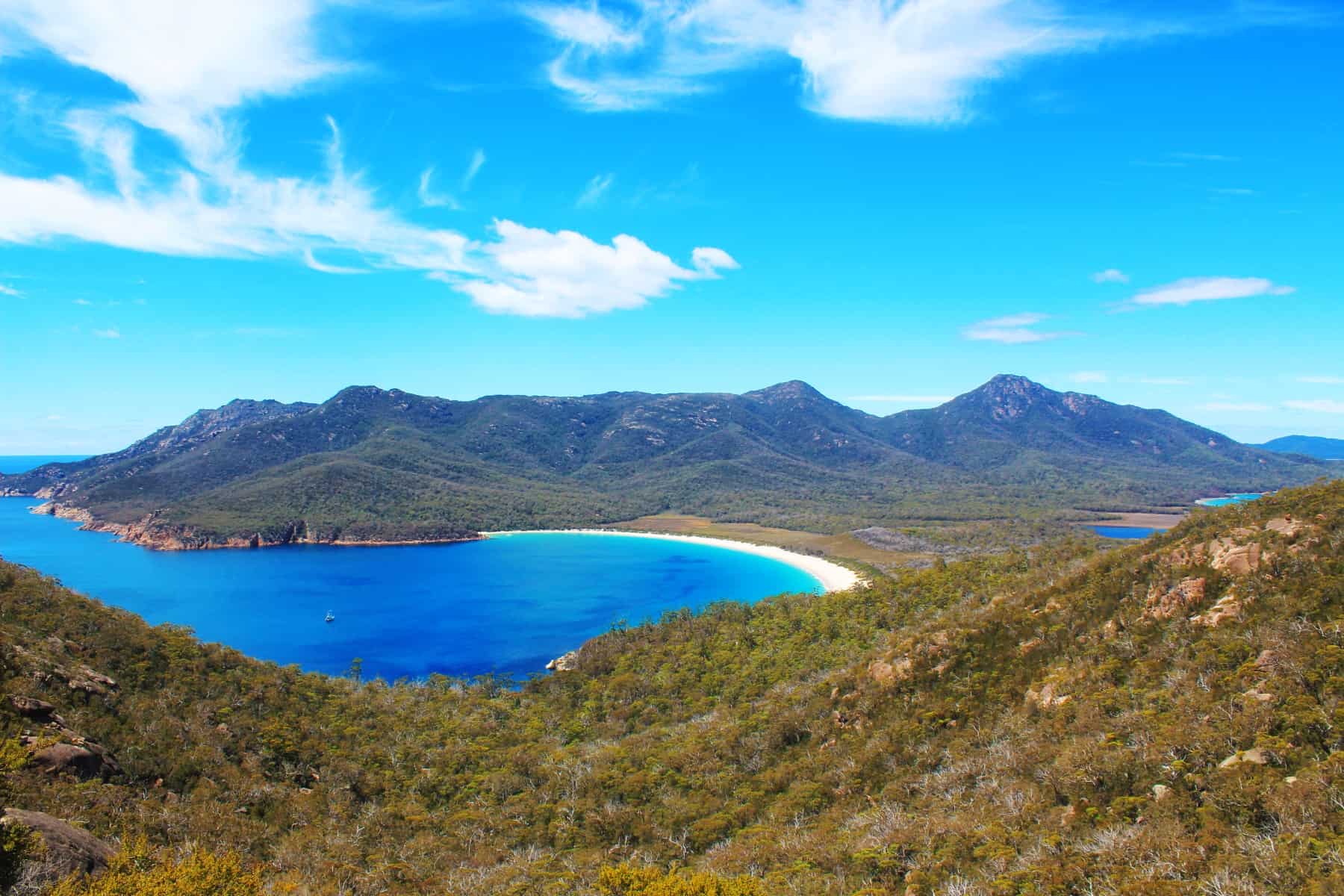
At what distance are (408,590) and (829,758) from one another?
376ft

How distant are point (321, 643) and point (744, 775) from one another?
259ft

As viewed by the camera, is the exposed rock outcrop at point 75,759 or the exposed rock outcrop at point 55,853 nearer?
the exposed rock outcrop at point 55,853

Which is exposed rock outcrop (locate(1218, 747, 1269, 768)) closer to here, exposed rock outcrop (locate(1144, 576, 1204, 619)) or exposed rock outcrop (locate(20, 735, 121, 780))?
exposed rock outcrop (locate(1144, 576, 1204, 619))

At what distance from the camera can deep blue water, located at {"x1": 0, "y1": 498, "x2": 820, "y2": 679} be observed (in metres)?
91.4

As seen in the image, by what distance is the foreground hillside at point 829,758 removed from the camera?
19.1 meters

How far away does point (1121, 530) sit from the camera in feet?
601

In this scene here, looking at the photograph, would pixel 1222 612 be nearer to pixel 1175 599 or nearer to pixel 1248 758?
pixel 1175 599

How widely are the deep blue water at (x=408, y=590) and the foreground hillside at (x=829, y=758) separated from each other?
1574 inches

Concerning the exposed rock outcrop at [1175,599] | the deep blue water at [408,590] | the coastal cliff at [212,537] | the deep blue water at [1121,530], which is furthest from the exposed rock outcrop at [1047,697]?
the coastal cliff at [212,537]

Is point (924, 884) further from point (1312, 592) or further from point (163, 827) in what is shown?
point (163, 827)

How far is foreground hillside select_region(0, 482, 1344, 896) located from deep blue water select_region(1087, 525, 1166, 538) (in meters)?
150

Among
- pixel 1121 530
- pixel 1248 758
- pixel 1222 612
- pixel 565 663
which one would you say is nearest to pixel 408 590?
pixel 565 663

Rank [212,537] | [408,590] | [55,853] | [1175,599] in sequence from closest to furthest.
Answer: [55,853]
[1175,599]
[408,590]
[212,537]

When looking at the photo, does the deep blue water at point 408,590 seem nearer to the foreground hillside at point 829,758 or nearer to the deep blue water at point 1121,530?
the foreground hillside at point 829,758
